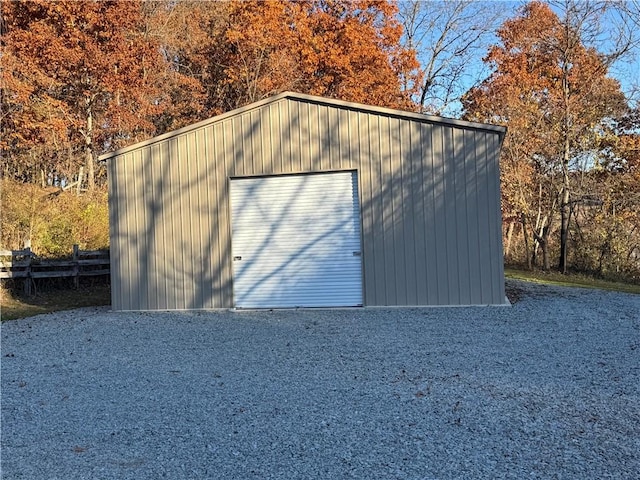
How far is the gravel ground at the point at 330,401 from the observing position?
327cm

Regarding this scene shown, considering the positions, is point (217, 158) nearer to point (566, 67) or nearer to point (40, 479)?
point (40, 479)

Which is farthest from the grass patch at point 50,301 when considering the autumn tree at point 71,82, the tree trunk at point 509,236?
the tree trunk at point 509,236

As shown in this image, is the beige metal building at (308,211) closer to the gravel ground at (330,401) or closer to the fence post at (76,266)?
the gravel ground at (330,401)

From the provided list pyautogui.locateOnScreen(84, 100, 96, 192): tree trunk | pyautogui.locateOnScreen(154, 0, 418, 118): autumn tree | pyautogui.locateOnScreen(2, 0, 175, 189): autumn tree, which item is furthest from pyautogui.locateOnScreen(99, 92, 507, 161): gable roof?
pyautogui.locateOnScreen(154, 0, 418, 118): autumn tree

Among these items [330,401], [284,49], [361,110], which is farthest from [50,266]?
[284,49]

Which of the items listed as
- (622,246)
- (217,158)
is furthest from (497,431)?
(622,246)

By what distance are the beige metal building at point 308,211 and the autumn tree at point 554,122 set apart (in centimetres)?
1006

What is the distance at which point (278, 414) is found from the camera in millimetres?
4188

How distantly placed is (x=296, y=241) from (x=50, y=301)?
6363 mm

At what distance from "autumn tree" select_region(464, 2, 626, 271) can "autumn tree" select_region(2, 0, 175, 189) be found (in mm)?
12592

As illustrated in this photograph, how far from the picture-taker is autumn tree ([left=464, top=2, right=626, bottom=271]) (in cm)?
1892

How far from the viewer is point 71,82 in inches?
749

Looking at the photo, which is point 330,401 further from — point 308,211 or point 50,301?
point 50,301

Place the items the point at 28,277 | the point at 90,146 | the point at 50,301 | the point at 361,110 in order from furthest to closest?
the point at 90,146 → the point at 28,277 → the point at 50,301 → the point at 361,110
